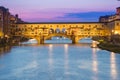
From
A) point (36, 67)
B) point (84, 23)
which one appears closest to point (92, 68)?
point (36, 67)

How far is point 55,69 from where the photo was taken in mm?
31797

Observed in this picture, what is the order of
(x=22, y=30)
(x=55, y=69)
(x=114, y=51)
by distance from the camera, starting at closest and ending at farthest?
1. (x=55, y=69)
2. (x=114, y=51)
3. (x=22, y=30)

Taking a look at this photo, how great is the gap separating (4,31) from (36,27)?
16.6 metres

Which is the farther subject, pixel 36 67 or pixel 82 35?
pixel 82 35

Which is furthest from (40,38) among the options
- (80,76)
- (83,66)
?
(80,76)

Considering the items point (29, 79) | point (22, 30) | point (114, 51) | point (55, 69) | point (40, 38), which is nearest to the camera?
point (29, 79)

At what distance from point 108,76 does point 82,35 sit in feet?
237

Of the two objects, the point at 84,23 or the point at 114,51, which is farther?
the point at 84,23

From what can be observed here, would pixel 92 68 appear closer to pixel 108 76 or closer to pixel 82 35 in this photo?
pixel 108 76

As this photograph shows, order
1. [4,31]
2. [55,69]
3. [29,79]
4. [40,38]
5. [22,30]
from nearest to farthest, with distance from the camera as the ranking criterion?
[29,79]
[55,69]
[4,31]
[40,38]
[22,30]

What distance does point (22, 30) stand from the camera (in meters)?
105

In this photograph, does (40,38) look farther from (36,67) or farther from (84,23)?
(36,67)

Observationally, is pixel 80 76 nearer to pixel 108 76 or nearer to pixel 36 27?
pixel 108 76

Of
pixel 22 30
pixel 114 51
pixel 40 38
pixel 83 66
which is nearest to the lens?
pixel 83 66
